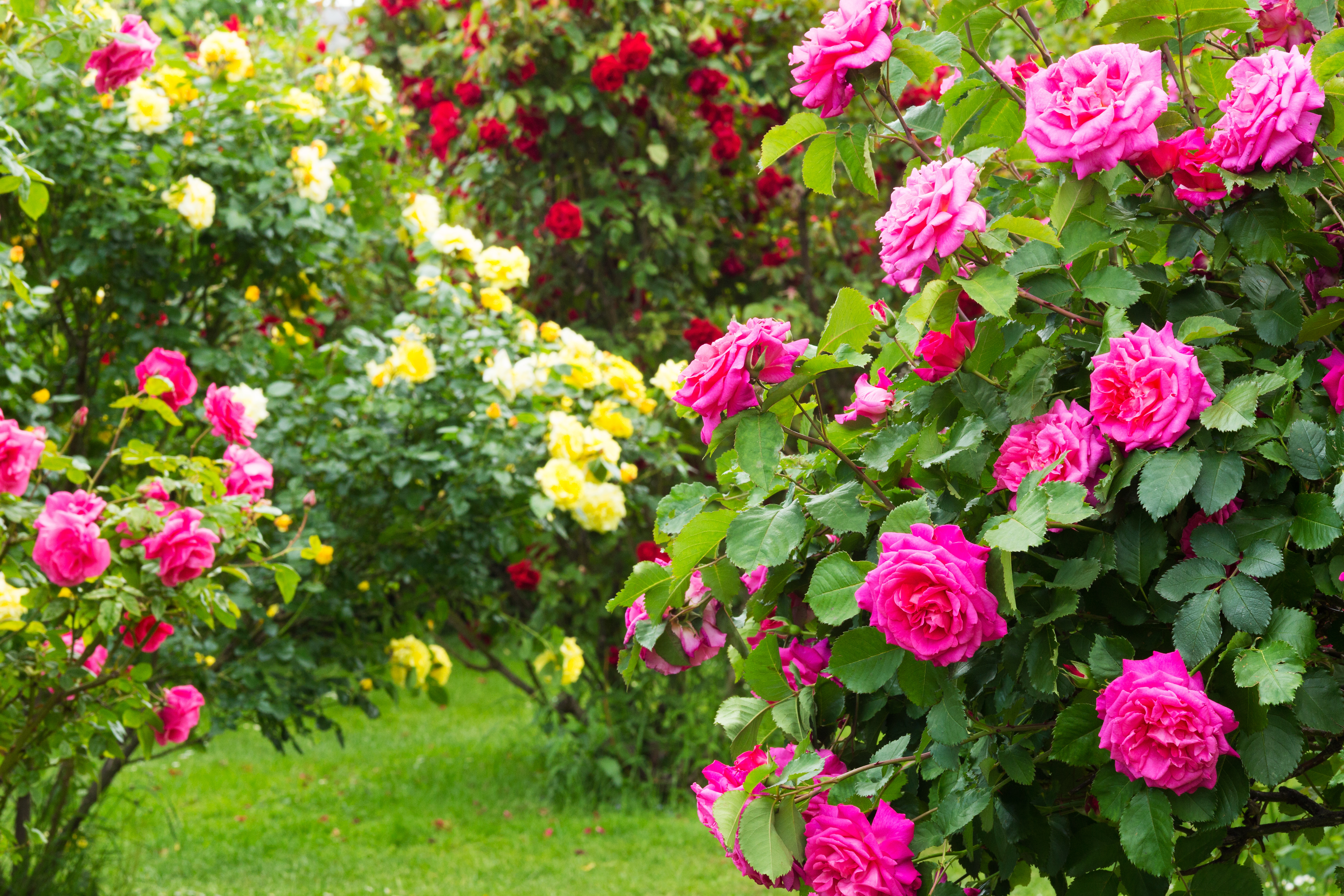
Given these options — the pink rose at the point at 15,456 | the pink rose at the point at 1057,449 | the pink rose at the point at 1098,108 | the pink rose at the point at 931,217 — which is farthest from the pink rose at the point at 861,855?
the pink rose at the point at 15,456

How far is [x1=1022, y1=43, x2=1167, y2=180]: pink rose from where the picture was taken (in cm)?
99

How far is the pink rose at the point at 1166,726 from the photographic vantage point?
34.9 inches

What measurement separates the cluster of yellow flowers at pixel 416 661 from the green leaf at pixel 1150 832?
2639 mm

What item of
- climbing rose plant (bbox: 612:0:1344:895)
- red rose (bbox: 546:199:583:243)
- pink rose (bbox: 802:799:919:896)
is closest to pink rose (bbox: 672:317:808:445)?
climbing rose plant (bbox: 612:0:1344:895)

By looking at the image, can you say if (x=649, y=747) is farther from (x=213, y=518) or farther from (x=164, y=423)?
(x=213, y=518)

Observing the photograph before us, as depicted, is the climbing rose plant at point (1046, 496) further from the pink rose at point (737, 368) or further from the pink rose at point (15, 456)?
the pink rose at point (15, 456)

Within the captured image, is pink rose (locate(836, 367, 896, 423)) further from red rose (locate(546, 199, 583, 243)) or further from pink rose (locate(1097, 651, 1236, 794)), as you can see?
red rose (locate(546, 199, 583, 243))

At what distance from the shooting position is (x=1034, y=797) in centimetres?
109

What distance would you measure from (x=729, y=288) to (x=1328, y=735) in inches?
178

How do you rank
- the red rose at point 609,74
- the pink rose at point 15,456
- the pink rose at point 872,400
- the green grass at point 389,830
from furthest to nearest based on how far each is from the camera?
the red rose at point 609,74 → the green grass at point 389,830 → the pink rose at point 15,456 → the pink rose at point 872,400

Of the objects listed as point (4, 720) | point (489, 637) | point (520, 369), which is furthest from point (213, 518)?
point (489, 637)

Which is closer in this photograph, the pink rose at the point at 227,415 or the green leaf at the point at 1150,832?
the green leaf at the point at 1150,832

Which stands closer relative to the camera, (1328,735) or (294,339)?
(1328,735)

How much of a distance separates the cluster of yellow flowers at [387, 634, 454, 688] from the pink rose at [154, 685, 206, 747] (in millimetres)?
918
